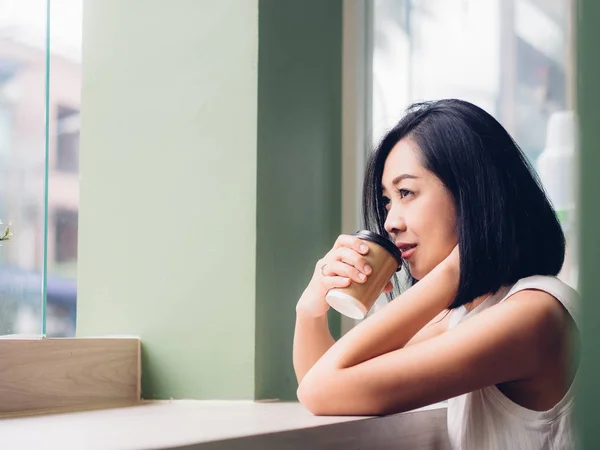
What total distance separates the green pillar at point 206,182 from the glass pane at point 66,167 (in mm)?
29

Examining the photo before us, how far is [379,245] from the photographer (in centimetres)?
112

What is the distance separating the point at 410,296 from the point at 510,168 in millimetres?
271

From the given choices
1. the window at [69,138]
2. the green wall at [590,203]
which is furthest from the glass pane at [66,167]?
the green wall at [590,203]

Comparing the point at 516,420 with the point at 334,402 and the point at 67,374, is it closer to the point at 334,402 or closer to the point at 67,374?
the point at 334,402

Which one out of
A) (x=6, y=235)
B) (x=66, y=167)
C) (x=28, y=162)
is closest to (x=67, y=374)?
(x=6, y=235)

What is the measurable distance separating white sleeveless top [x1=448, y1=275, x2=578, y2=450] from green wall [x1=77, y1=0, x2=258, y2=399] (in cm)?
43

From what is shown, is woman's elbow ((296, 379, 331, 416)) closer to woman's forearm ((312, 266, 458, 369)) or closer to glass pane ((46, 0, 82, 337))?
woman's forearm ((312, 266, 458, 369))

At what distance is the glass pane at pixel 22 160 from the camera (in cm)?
130

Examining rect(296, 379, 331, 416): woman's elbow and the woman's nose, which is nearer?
rect(296, 379, 331, 416): woman's elbow

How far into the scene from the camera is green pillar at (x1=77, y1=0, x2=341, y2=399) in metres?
1.44

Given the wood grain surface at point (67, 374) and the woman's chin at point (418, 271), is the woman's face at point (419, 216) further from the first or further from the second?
the wood grain surface at point (67, 374)

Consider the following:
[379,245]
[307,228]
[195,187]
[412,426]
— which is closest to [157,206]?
[195,187]

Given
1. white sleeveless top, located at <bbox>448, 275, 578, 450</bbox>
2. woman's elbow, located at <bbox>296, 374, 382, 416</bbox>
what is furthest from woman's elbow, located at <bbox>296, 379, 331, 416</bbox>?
white sleeveless top, located at <bbox>448, 275, 578, 450</bbox>

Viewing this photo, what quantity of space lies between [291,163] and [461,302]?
0.52 meters
